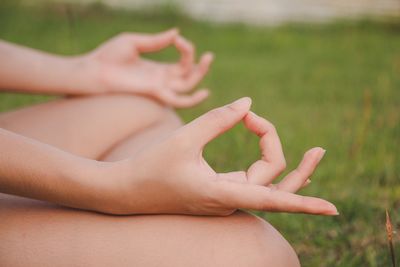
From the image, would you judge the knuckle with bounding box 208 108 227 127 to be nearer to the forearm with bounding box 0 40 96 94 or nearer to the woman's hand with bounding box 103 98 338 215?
the woman's hand with bounding box 103 98 338 215

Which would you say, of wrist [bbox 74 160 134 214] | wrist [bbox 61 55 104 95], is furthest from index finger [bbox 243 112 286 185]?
wrist [bbox 61 55 104 95]

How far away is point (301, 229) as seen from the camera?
5.13ft

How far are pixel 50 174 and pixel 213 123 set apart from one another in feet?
0.97

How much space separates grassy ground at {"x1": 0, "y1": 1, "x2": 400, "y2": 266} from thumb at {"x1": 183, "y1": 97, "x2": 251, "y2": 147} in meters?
0.60

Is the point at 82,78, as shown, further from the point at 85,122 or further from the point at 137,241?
the point at 137,241

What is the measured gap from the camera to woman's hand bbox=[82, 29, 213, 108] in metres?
1.68

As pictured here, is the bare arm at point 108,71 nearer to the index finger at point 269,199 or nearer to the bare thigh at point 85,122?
the bare thigh at point 85,122

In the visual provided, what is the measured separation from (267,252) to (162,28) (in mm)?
4464

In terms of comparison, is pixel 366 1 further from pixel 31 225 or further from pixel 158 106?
pixel 31 225

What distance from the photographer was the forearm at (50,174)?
37.3 inches

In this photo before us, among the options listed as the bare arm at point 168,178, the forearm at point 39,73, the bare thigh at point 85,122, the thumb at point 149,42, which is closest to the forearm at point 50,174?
the bare arm at point 168,178

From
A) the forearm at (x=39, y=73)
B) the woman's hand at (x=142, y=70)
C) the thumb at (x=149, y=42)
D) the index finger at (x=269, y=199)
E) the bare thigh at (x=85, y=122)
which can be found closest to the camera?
the index finger at (x=269, y=199)

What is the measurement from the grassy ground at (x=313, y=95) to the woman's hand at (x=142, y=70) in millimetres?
435

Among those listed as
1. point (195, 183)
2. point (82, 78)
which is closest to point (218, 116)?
point (195, 183)
